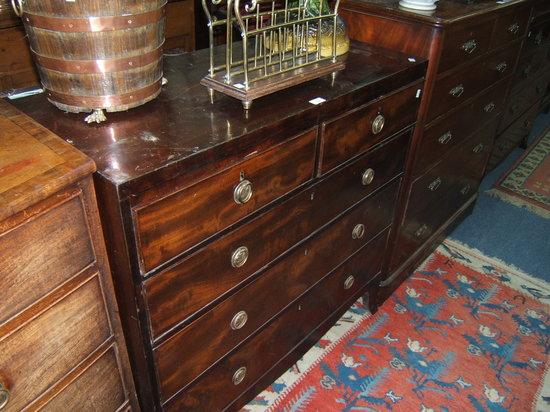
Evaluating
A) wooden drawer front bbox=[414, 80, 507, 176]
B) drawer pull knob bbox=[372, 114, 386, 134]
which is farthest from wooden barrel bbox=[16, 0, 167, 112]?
wooden drawer front bbox=[414, 80, 507, 176]

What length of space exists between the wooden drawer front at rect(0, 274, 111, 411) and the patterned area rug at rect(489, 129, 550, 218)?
8.45ft

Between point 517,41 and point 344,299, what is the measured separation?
1339 mm

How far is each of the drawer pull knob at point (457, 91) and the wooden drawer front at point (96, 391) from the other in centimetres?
139

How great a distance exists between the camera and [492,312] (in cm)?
206

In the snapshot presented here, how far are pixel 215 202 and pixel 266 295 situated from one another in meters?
0.42

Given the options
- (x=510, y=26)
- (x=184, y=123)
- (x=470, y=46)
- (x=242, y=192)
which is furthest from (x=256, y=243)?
(x=510, y=26)

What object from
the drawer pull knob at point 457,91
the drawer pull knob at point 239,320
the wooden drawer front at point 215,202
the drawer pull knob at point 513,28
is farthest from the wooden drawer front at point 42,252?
the drawer pull knob at point 513,28

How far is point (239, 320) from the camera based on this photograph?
1243 millimetres

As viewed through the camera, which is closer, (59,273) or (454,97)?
(59,273)

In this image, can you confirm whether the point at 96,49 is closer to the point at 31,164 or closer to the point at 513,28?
the point at 31,164

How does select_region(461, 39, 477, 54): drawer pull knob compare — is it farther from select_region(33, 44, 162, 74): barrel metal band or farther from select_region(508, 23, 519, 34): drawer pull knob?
select_region(33, 44, 162, 74): barrel metal band

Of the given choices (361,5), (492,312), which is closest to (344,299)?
(492,312)

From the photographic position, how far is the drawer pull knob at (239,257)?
1.11m

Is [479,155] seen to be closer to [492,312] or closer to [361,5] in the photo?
[492,312]
